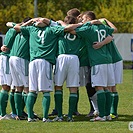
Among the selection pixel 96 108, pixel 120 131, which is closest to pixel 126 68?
pixel 96 108

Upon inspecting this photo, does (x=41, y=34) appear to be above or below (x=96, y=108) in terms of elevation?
above

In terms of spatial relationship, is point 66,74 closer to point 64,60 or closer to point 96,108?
point 64,60

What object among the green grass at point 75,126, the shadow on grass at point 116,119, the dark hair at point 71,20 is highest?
the dark hair at point 71,20

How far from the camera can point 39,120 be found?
1149 cm

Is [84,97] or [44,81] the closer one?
[44,81]

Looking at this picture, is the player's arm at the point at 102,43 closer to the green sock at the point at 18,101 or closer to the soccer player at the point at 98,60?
the soccer player at the point at 98,60

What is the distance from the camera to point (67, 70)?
37.0 feet

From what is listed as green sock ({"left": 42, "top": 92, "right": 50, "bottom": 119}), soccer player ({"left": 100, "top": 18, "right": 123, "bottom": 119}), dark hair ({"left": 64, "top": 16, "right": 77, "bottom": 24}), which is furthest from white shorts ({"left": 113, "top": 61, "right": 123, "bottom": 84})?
green sock ({"left": 42, "top": 92, "right": 50, "bottom": 119})

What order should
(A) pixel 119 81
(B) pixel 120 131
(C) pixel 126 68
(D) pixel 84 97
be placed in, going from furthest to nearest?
(C) pixel 126 68, (D) pixel 84 97, (A) pixel 119 81, (B) pixel 120 131

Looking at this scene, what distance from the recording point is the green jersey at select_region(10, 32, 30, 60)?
37.9 feet

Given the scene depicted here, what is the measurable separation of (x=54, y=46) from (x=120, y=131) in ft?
7.28

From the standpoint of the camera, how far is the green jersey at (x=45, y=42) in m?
11.2

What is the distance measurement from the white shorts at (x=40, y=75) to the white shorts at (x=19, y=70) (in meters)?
0.38

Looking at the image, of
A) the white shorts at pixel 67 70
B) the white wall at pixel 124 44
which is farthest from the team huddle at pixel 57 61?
the white wall at pixel 124 44
